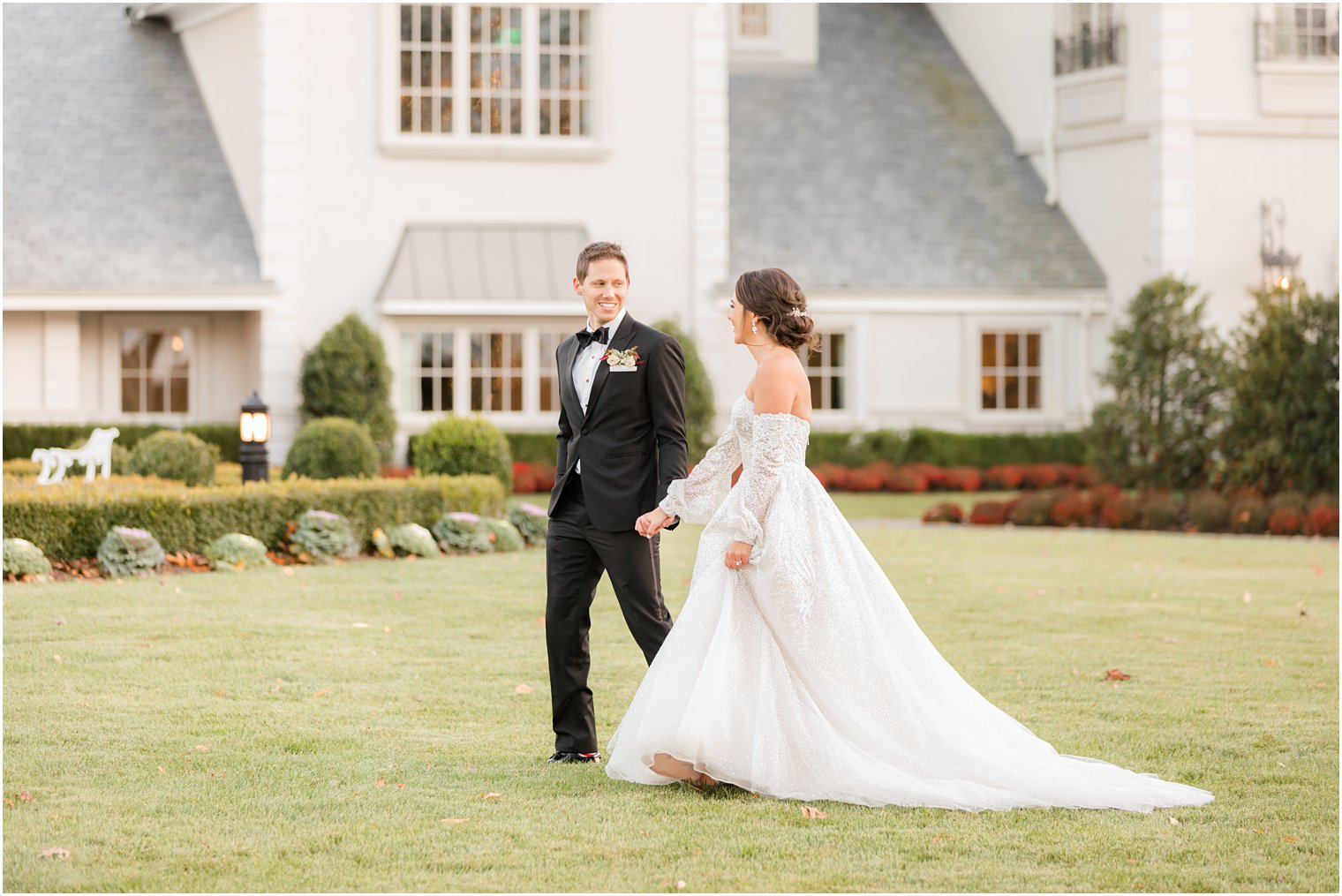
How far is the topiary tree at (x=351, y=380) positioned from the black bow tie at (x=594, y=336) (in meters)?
14.2

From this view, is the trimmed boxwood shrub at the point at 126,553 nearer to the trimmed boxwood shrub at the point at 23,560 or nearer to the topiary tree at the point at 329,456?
the trimmed boxwood shrub at the point at 23,560

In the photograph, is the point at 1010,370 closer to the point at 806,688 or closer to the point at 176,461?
the point at 176,461

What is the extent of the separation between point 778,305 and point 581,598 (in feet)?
4.66

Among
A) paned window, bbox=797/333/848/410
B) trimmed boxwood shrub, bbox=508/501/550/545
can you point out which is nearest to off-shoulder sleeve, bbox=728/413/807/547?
trimmed boxwood shrub, bbox=508/501/550/545

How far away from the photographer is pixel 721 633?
18.2 ft

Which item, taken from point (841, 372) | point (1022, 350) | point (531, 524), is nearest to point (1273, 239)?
point (1022, 350)

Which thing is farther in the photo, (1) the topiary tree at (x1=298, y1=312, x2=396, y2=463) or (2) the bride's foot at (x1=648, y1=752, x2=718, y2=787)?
(1) the topiary tree at (x1=298, y1=312, x2=396, y2=463)

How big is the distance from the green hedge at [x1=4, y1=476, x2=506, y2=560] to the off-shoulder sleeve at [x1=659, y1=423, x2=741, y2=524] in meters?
6.83

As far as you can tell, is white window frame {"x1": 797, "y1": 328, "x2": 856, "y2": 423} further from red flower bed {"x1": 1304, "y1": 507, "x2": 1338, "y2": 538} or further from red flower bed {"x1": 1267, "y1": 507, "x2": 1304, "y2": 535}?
red flower bed {"x1": 1304, "y1": 507, "x2": 1338, "y2": 538}

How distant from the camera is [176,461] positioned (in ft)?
45.2

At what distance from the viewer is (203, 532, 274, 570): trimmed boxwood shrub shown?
1150cm

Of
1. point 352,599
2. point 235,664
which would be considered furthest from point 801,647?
point 352,599

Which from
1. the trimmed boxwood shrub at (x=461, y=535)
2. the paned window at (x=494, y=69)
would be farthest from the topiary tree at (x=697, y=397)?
the trimmed boxwood shrub at (x=461, y=535)

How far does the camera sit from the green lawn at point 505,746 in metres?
4.65
